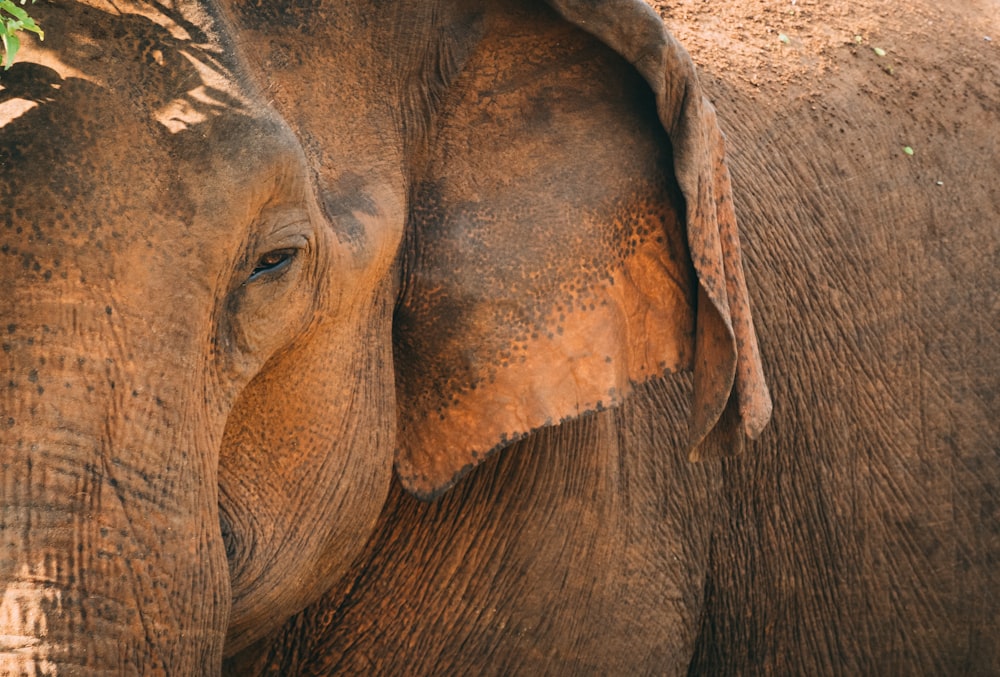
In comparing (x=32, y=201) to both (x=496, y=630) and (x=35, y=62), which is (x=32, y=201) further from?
(x=496, y=630)

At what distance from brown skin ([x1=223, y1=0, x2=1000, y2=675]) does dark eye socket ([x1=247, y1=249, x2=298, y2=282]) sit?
3.90 feet

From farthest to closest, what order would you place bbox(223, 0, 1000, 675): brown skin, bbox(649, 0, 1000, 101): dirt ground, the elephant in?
1. bbox(649, 0, 1000, 101): dirt ground
2. bbox(223, 0, 1000, 675): brown skin
3. the elephant

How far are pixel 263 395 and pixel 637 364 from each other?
74 centimetres

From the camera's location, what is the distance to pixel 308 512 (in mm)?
2234

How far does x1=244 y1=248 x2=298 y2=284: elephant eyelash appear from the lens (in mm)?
1937

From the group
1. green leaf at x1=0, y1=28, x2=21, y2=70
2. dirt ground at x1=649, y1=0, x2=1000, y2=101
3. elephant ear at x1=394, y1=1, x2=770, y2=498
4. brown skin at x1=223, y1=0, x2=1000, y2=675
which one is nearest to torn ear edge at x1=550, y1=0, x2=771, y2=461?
elephant ear at x1=394, y1=1, x2=770, y2=498

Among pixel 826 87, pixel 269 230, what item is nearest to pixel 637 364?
pixel 269 230

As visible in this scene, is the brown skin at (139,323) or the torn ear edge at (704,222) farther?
the torn ear edge at (704,222)

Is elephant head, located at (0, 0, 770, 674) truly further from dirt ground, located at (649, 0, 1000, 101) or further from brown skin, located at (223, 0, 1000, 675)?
dirt ground, located at (649, 0, 1000, 101)

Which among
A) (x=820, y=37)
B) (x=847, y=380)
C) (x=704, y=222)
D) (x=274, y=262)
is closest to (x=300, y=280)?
(x=274, y=262)

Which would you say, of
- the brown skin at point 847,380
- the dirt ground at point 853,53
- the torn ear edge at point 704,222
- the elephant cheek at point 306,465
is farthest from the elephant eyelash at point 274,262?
the dirt ground at point 853,53

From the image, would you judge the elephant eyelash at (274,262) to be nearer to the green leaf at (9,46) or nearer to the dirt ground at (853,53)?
the green leaf at (9,46)

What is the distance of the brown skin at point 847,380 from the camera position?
3312mm

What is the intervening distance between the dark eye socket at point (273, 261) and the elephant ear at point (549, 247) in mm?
422
